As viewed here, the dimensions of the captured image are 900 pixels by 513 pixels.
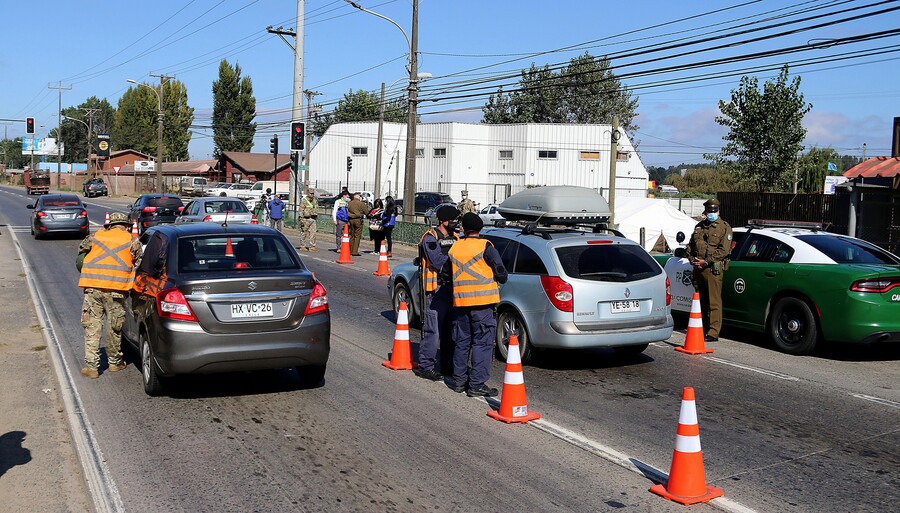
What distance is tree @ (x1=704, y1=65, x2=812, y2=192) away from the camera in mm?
32625

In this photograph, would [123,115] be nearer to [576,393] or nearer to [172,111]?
[172,111]

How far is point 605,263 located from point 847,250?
3.86 meters

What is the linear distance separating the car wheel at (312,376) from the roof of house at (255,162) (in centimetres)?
7891

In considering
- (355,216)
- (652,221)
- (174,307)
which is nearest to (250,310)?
(174,307)

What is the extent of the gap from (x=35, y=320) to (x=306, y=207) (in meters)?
13.5

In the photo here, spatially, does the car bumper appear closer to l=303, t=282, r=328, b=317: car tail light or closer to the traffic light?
l=303, t=282, r=328, b=317: car tail light

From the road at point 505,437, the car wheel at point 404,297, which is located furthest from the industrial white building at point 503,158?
the road at point 505,437

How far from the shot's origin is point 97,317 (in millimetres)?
9016

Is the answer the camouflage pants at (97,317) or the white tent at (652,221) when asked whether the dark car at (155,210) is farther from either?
the camouflage pants at (97,317)

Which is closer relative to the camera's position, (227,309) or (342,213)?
(227,309)

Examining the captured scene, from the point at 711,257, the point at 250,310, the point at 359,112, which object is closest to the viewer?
the point at 250,310

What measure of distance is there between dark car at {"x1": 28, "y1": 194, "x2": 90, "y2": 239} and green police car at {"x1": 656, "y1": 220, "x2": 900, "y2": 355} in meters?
22.3

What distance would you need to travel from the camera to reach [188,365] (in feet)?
25.1

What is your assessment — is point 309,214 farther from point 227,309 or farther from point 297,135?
point 227,309
